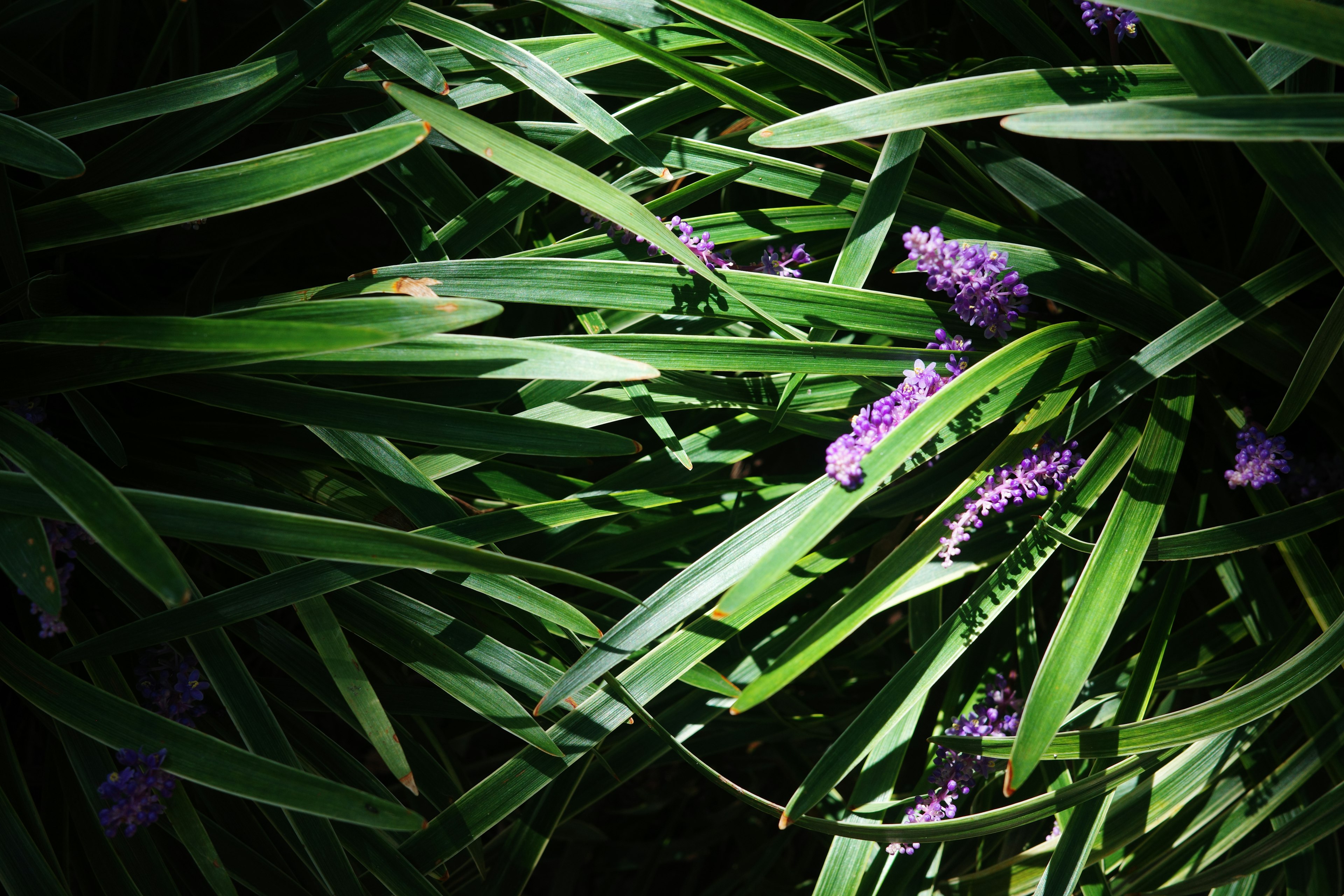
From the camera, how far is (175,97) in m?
0.78

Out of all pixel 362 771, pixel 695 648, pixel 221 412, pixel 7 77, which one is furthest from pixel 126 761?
pixel 7 77

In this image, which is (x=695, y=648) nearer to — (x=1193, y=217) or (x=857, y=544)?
(x=857, y=544)

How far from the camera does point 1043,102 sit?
742 mm

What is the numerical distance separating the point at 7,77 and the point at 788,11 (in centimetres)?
105

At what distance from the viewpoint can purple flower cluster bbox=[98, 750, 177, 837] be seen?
0.75 meters

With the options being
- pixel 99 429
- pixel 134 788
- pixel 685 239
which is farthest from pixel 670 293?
pixel 134 788

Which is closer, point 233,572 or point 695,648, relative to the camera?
point 695,648

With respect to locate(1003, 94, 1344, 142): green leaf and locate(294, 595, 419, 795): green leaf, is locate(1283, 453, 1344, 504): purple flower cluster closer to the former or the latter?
locate(1003, 94, 1344, 142): green leaf

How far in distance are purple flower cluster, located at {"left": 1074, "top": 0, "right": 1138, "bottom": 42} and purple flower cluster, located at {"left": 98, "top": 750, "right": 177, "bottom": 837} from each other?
45.9 inches

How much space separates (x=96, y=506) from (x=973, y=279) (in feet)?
2.57

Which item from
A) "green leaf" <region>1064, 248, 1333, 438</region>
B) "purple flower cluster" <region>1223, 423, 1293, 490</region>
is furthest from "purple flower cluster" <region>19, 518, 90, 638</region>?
"purple flower cluster" <region>1223, 423, 1293, 490</region>

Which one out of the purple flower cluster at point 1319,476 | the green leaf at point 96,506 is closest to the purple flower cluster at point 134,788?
the green leaf at point 96,506

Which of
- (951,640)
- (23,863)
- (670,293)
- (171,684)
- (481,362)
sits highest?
(670,293)

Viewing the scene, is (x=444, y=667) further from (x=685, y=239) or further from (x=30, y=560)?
(x=685, y=239)
